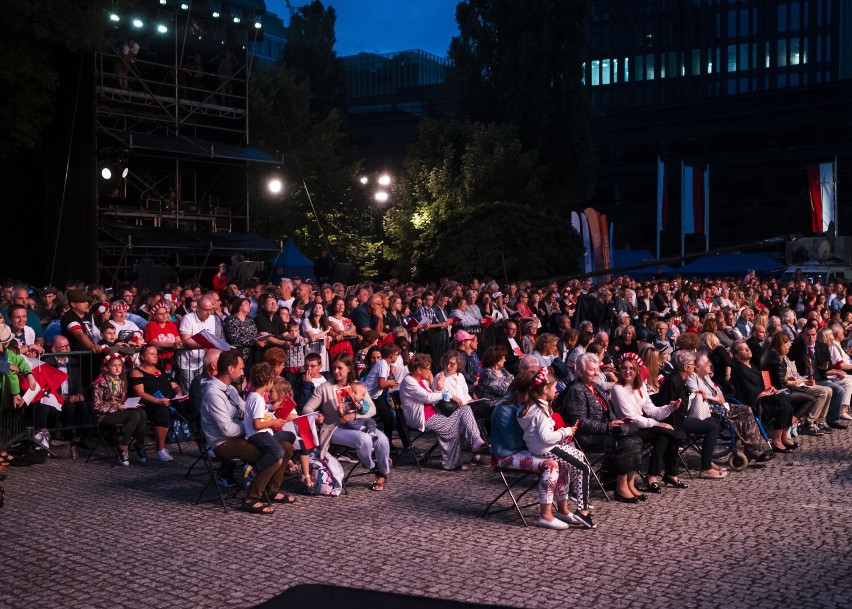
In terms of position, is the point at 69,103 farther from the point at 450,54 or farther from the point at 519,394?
the point at 450,54

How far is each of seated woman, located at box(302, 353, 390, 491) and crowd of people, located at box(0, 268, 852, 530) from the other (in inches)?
0.6

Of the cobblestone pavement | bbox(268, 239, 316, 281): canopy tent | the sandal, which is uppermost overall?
bbox(268, 239, 316, 281): canopy tent

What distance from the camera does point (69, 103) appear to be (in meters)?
23.5

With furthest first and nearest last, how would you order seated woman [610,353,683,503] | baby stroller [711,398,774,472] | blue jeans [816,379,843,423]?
1. blue jeans [816,379,843,423]
2. baby stroller [711,398,774,472]
3. seated woman [610,353,683,503]

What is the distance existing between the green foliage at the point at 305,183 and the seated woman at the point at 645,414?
3136 centimetres

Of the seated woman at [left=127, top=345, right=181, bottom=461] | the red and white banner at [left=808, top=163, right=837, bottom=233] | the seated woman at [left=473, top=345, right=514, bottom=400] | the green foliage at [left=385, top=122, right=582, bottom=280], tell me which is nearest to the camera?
the seated woman at [left=127, top=345, right=181, bottom=461]

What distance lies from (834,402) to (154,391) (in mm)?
9520

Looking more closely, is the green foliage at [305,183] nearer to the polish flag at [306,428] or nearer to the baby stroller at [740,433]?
the baby stroller at [740,433]

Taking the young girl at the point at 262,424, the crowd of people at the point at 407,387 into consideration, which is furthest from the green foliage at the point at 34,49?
→ the young girl at the point at 262,424

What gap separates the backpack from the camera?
10203 mm

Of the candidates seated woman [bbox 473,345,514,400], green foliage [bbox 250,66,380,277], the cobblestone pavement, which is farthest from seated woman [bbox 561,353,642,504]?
green foliage [bbox 250,66,380,277]

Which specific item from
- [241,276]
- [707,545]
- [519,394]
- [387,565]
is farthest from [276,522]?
[241,276]

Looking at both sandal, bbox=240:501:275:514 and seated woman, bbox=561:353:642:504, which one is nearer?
sandal, bbox=240:501:275:514

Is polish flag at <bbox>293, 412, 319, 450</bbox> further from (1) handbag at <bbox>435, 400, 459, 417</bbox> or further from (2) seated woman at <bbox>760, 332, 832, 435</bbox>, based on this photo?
(2) seated woman at <bbox>760, 332, 832, 435</bbox>
